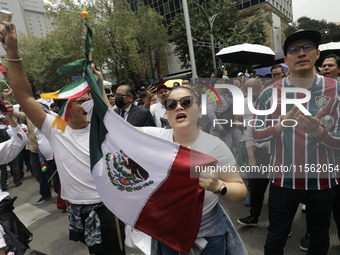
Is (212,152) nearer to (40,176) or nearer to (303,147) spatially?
(303,147)

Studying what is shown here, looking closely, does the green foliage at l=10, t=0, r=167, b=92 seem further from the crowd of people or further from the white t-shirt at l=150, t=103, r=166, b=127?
the crowd of people

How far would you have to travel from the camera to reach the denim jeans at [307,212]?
71.9 inches

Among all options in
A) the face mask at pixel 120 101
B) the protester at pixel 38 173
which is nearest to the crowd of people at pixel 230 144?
the face mask at pixel 120 101

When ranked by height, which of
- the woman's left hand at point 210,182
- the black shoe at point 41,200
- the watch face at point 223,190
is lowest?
the black shoe at point 41,200

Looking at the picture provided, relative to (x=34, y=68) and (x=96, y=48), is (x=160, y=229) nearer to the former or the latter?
(x=96, y=48)

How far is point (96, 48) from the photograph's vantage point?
824 inches

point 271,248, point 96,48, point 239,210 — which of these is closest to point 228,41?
point 96,48

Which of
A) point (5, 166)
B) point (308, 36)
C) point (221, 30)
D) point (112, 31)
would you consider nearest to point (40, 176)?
point (5, 166)

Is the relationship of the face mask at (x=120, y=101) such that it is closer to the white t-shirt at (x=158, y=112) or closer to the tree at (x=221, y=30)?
the white t-shirt at (x=158, y=112)

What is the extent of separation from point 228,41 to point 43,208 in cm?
2105

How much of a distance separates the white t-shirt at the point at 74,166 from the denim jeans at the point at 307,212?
5.29 ft

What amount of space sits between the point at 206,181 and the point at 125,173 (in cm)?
61

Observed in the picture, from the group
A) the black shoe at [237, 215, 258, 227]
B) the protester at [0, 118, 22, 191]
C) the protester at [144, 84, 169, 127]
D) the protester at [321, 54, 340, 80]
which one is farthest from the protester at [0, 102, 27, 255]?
the protester at [321, 54, 340, 80]

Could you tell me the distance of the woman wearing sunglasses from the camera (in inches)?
55.7
